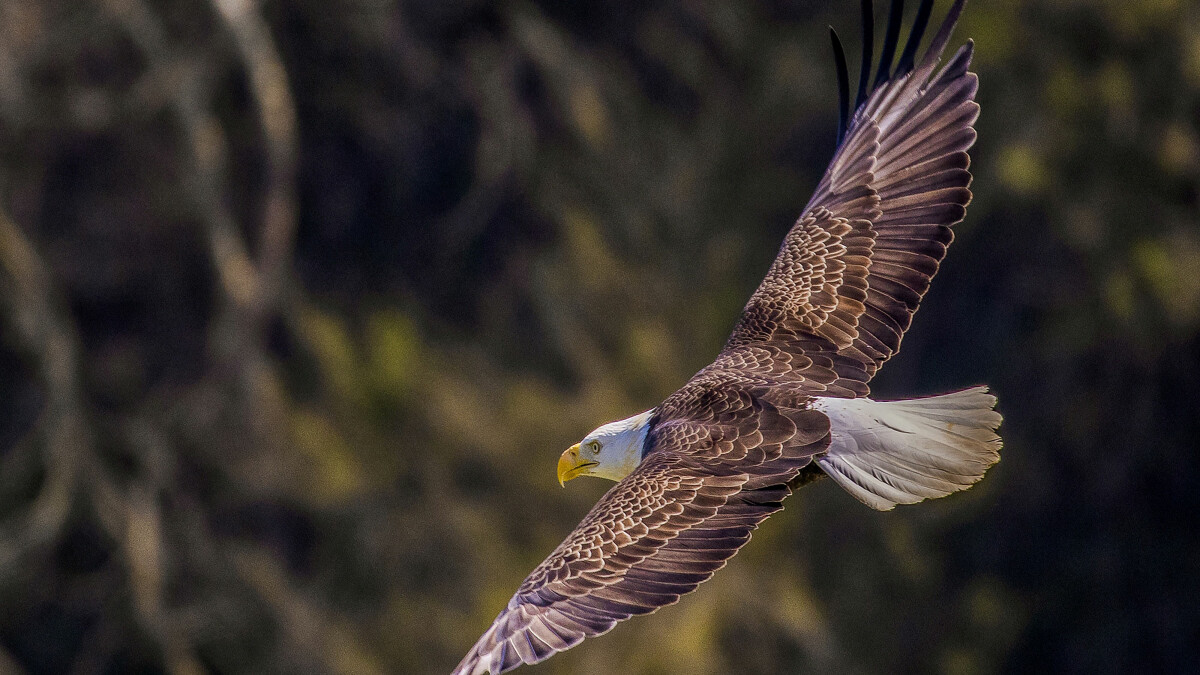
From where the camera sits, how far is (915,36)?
5.42 m

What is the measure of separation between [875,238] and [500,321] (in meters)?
8.29

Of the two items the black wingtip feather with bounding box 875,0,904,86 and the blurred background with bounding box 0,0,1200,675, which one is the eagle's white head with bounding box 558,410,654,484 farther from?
the blurred background with bounding box 0,0,1200,675

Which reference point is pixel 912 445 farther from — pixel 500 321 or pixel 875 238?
pixel 500 321

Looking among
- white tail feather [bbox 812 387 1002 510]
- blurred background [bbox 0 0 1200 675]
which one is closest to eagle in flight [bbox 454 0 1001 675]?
white tail feather [bbox 812 387 1002 510]

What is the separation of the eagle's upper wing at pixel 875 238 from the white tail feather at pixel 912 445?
0.93 ft

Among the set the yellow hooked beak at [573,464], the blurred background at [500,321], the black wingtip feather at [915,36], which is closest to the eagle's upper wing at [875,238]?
the black wingtip feather at [915,36]

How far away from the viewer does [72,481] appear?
46.4ft

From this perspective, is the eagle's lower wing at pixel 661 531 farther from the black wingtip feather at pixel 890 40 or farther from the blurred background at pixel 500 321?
the blurred background at pixel 500 321

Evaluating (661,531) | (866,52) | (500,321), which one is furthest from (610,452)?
(500,321)

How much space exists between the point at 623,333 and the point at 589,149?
182cm

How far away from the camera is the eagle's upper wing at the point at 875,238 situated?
533 centimetres

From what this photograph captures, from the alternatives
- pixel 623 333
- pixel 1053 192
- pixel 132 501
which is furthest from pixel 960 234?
pixel 132 501

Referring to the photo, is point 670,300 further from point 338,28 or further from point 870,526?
point 338,28

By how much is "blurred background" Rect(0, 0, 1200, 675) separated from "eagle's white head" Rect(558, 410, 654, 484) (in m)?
7.83
